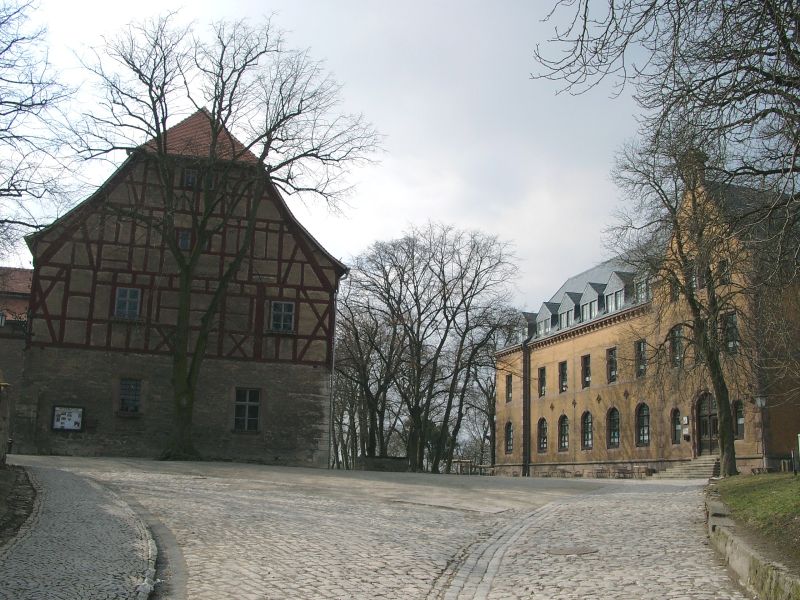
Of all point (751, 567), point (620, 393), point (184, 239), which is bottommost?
point (751, 567)

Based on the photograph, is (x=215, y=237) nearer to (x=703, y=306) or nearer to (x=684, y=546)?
(x=703, y=306)

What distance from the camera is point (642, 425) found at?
4444 cm

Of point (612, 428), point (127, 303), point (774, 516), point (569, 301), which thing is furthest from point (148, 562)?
point (569, 301)

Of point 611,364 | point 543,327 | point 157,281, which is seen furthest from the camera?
point 543,327

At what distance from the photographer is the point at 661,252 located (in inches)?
1106

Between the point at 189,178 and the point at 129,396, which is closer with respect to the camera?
the point at 129,396

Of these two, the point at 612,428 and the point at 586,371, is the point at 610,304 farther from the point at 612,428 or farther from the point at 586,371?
the point at 612,428

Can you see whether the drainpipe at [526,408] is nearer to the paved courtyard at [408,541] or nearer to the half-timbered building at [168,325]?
the half-timbered building at [168,325]

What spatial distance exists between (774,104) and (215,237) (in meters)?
26.9

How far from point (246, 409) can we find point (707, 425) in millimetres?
21193

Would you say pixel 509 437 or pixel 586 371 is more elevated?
pixel 586 371

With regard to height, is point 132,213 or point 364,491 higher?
point 132,213

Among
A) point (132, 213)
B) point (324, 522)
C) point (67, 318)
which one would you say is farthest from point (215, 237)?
point (324, 522)

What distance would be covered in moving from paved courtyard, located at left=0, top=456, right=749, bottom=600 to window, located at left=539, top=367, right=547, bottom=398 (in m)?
34.9
